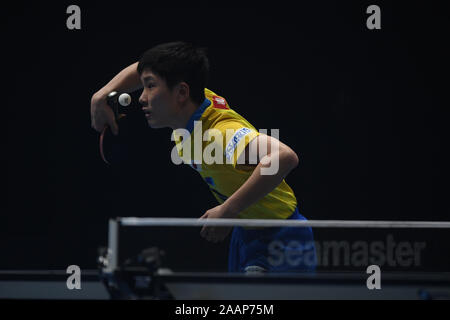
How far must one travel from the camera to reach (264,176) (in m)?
1.52

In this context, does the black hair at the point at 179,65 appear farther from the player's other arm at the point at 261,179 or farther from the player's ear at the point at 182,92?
the player's other arm at the point at 261,179

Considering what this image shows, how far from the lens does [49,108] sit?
356 centimetres

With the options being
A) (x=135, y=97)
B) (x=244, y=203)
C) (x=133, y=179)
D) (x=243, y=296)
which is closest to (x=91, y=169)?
(x=133, y=179)

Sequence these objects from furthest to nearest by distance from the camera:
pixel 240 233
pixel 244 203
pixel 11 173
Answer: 1. pixel 11 173
2. pixel 244 203
3. pixel 240 233

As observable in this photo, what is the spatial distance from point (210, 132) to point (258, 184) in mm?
297

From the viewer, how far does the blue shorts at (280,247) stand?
3.95 feet

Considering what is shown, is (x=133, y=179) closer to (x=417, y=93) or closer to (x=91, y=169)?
→ (x=91, y=169)

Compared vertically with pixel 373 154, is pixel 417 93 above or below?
above

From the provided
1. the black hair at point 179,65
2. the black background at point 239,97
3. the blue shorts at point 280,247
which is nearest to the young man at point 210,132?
the black hair at point 179,65

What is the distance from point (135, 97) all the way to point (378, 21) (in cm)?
139

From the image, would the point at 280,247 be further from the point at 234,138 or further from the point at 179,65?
the point at 179,65

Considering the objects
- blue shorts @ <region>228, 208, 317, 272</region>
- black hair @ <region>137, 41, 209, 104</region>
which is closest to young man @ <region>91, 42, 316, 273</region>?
black hair @ <region>137, 41, 209, 104</region>

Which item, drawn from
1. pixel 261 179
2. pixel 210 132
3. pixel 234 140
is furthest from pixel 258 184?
pixel 210 132

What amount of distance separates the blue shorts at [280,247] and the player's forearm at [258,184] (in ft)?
0.56
